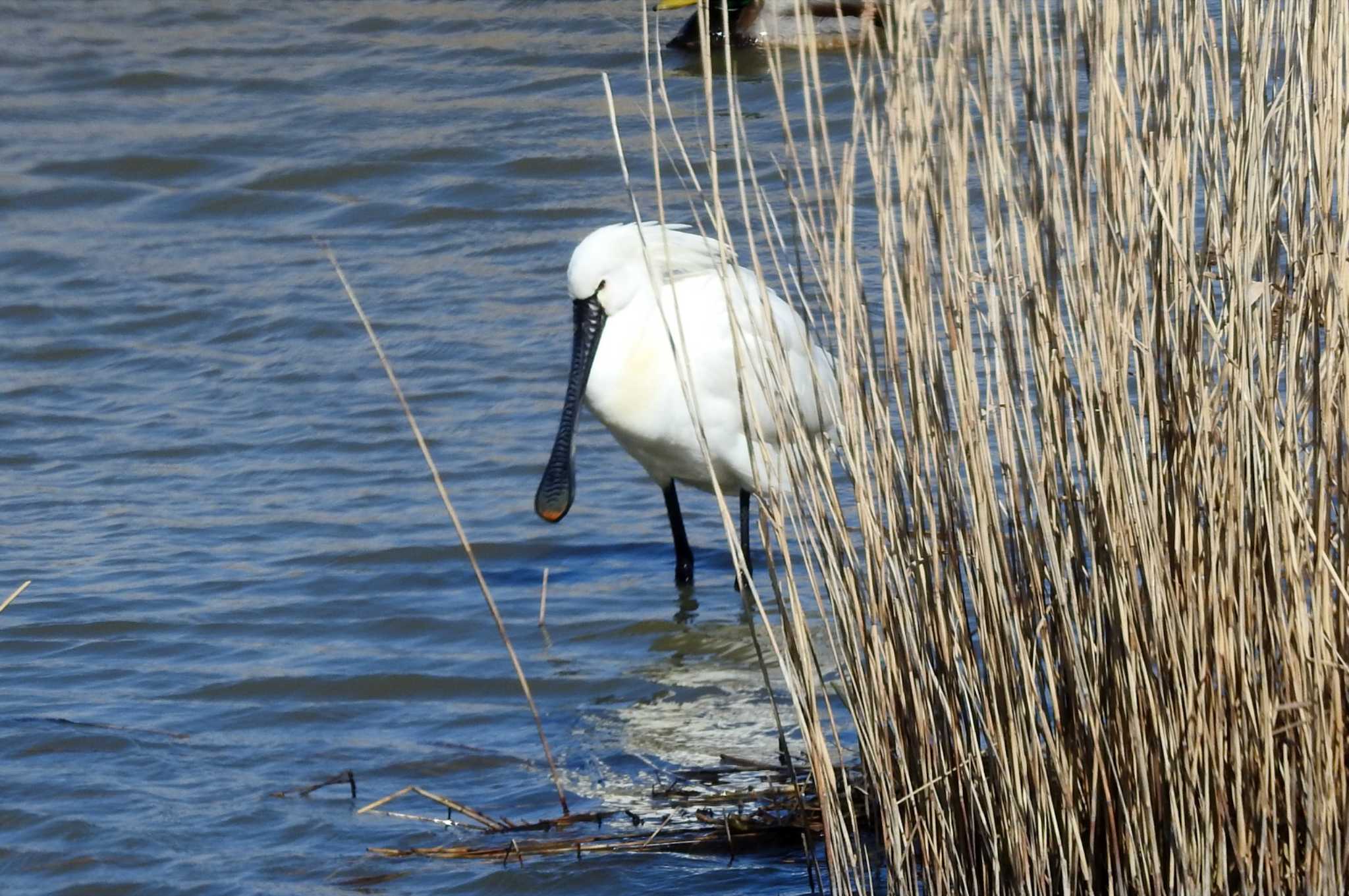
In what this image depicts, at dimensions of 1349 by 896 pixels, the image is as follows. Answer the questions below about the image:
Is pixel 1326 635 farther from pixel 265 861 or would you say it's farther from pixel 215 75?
pixel 215 75

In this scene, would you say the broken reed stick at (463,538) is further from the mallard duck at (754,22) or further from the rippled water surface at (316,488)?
the mallard duck at (754,22)

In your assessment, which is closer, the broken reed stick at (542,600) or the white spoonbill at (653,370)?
the broken reed stick at (542,600)

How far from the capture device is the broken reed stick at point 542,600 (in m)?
5.45

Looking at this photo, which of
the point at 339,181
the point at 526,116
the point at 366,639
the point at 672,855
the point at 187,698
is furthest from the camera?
the point at 526,116

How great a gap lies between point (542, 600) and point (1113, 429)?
3.24 metres

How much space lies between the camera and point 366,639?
5.58m

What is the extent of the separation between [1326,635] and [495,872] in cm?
194

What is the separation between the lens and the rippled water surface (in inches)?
175

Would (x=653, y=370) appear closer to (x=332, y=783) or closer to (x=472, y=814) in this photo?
(x=332, y=783)

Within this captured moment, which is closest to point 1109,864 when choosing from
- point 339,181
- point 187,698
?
point 187,698

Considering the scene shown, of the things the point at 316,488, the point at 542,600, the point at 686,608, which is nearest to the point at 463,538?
the point at 542,600

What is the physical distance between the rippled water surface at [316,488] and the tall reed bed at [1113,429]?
3.73 feet

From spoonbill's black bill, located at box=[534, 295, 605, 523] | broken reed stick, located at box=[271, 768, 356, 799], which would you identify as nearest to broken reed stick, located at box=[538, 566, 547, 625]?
spoonbill's black bill, located at box=[534, 295, 605, 523]

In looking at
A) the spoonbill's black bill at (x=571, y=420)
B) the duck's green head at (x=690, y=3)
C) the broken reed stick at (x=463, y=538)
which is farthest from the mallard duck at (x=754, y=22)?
the broken reed stick at (x=463, y=538)
